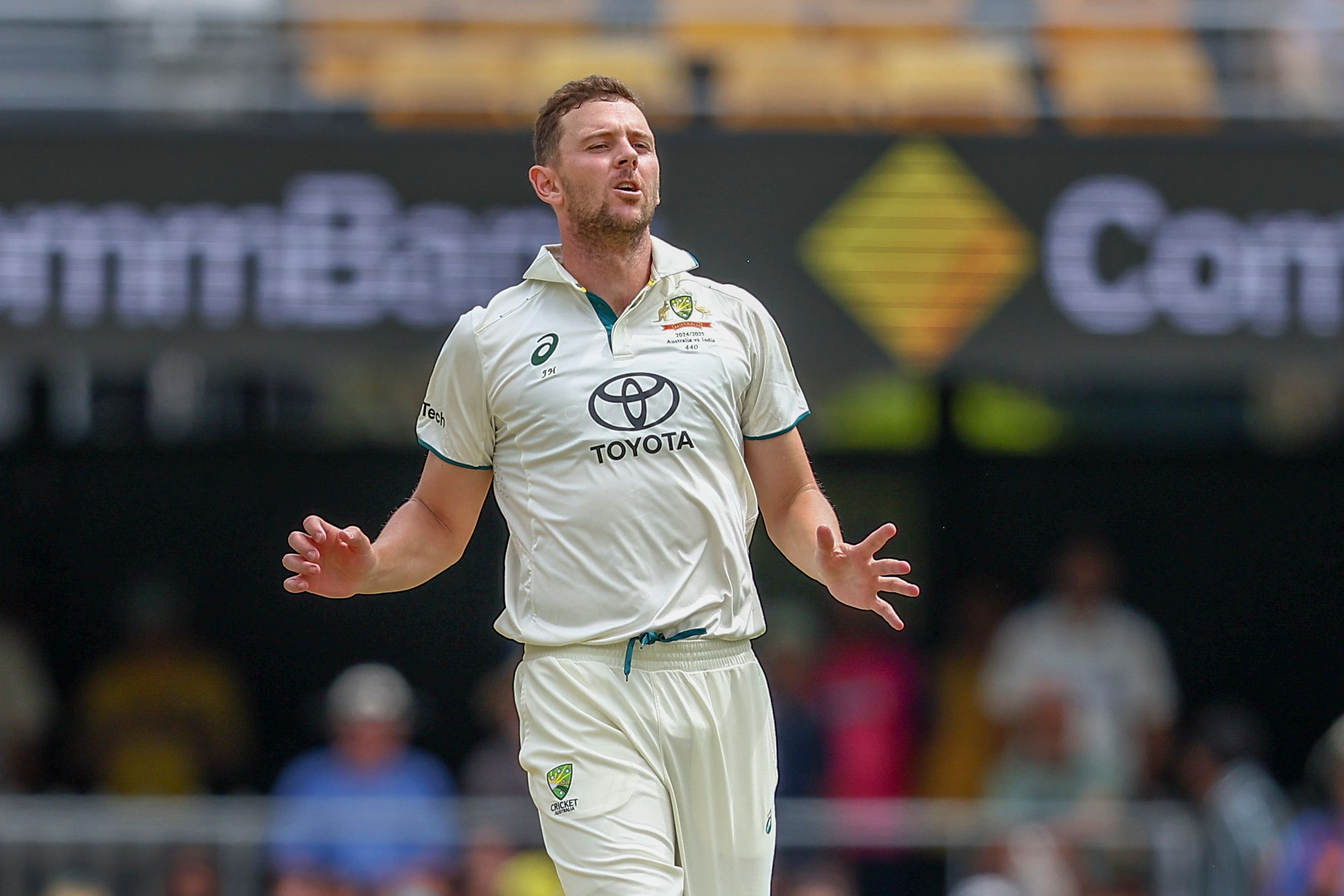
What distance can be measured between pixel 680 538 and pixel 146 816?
5325 mm

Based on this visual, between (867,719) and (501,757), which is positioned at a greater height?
(867,719)

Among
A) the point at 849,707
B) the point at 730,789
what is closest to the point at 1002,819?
the point at 849,707

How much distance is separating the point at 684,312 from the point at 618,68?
17.6ft

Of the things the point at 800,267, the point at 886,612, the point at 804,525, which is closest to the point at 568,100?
the point at 804,525

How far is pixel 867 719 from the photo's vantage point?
31.3 feet

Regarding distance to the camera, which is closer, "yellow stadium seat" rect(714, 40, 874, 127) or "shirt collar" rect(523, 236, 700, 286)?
"shirt collar" rect(523, 236, 700, 286)

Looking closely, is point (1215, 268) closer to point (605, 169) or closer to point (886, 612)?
point (886, 612)

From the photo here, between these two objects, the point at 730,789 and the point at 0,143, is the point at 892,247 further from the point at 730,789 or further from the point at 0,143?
the point at 730,789

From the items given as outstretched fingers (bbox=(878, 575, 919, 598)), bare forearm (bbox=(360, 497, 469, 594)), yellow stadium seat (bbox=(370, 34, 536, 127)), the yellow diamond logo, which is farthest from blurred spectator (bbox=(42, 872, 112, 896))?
outstretched fingers (bbox=(878, 575, 919, 598))

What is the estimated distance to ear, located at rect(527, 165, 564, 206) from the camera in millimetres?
4113

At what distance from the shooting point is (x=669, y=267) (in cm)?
418

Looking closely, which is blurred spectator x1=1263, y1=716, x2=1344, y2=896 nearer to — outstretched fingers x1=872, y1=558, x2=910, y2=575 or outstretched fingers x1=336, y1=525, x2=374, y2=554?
outstretched fingers x1=872, y1=558, x2=910, y2=575

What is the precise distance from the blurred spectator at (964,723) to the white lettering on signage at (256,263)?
11.0ft

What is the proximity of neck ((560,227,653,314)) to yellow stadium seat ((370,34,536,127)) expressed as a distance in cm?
502
